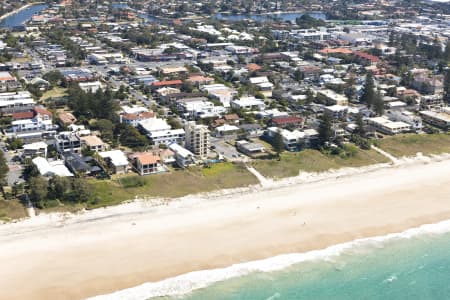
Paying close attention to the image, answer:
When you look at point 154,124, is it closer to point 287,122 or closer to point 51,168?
point 51,168

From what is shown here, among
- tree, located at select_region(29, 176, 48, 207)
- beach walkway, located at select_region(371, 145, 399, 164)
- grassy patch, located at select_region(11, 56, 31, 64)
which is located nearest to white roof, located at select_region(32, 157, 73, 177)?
tree, located at select_region(29, 176, 48, 207)

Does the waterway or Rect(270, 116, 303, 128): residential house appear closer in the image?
Rect(270, 116, 303, 128): residential house

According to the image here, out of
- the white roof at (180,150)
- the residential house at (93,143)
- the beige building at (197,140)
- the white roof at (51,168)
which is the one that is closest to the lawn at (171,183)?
the white roof at (180,150)

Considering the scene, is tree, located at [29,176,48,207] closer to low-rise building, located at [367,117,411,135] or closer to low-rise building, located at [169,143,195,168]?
low-rise building, located at [169,143,195,168]

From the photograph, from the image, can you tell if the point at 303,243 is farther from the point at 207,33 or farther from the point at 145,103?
the point at 207,33

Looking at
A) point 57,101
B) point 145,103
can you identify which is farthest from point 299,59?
point 57,101

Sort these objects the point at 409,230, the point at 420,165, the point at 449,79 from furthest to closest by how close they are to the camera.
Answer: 1. the point at 449,79
2. the point at 420,165
3. the point at 409,230

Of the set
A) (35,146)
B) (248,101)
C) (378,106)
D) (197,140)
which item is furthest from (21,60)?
(378,106)
